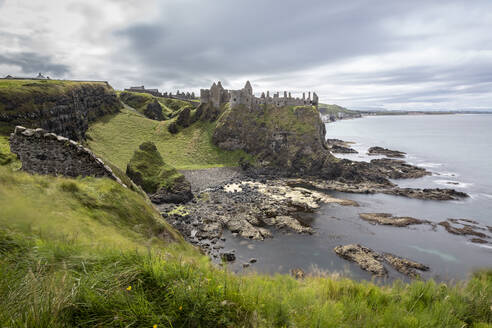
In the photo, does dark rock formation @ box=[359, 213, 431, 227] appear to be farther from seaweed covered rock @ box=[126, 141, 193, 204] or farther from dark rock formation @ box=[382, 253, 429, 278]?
seaweed covered rock @ box=[126, 141, 193, 204]

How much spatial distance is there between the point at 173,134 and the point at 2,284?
9809 cm

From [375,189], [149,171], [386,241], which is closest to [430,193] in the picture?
[375,189]

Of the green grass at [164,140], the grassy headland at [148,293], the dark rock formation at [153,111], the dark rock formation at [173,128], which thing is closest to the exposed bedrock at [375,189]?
the green grass at [164,140]

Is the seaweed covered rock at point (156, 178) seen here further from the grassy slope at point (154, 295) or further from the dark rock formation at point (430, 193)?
the dark rock formation at point (430, 193)

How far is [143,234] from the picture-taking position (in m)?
9.82

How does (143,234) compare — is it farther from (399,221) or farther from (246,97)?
(246,97)

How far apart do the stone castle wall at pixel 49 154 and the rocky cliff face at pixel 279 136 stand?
6701 cm

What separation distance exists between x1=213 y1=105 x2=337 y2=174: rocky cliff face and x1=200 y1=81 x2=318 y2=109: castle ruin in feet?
8.60

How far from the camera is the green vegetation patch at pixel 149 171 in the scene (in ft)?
152

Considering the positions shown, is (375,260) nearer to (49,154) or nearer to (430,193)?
(49,154)

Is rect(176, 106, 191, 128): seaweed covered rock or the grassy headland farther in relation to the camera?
rect(176, 106, 191, 128): seaweed covered rock

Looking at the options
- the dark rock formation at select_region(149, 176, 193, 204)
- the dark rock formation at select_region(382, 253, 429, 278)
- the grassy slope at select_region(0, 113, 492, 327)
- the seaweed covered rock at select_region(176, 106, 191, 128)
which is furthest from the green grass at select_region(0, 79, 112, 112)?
the dark rock formation at select_region(382, 253, 429, 278)

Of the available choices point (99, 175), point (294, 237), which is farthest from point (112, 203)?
point (294, 237)

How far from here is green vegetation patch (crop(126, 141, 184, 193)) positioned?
4641 centimetres
